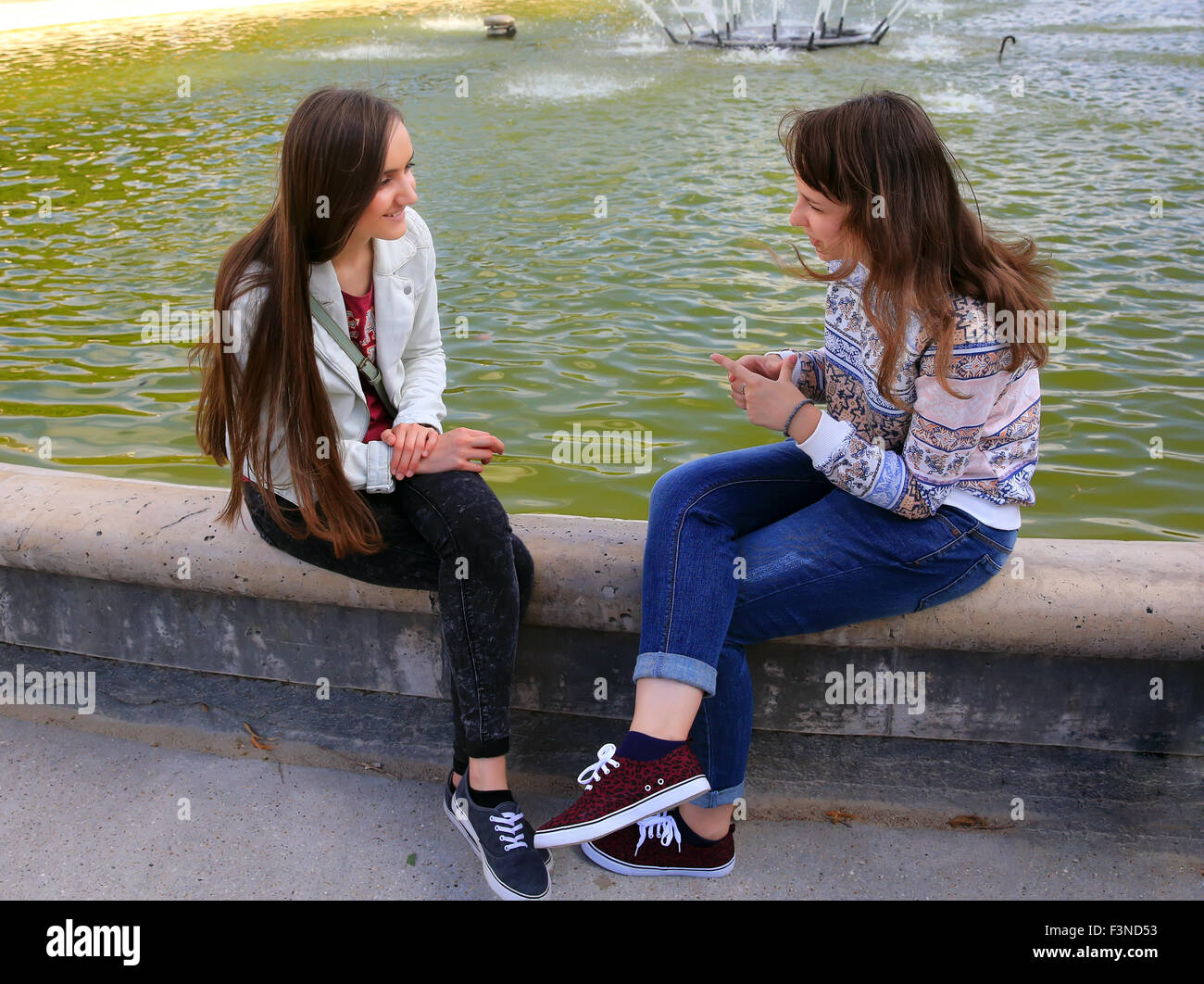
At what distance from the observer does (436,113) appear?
11141 mm

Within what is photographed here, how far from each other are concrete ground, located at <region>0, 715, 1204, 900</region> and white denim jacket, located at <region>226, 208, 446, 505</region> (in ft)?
2.49

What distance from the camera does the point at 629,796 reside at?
7.46ft

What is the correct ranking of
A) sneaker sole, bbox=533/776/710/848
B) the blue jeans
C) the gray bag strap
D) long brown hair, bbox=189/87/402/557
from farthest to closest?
1. the gray bag strap
2. long brown hair, bbox=189/87/402/557
3. the blue jeans
4. sneaker sole, bbox=533/776/710/848

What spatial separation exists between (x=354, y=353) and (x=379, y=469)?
1.09 ft

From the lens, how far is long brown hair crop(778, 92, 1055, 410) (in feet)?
7.70

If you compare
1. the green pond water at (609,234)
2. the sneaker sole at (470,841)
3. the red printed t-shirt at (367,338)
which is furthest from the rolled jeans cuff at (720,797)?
the green pond water at (609,234)

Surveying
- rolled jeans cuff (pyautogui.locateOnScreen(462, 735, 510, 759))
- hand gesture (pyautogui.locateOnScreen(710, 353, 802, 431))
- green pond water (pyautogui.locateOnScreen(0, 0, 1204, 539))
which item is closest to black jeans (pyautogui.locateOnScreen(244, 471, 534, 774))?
rolled jeans cuff (pyautogui.locateOnScreen(462, 735, 510, 759))

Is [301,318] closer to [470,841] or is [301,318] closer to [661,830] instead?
[470,841]

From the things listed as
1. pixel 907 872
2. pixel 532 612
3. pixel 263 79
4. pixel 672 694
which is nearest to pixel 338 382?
pixel 532 612

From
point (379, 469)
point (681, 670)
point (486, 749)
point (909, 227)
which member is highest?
point (909, 227)

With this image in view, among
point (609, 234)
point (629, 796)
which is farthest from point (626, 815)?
point (609, 234)

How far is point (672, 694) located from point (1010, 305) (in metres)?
1.07

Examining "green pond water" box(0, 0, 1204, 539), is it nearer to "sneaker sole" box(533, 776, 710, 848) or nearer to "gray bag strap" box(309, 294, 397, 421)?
"gray bag strap" box(309, 294, 397, 421)
